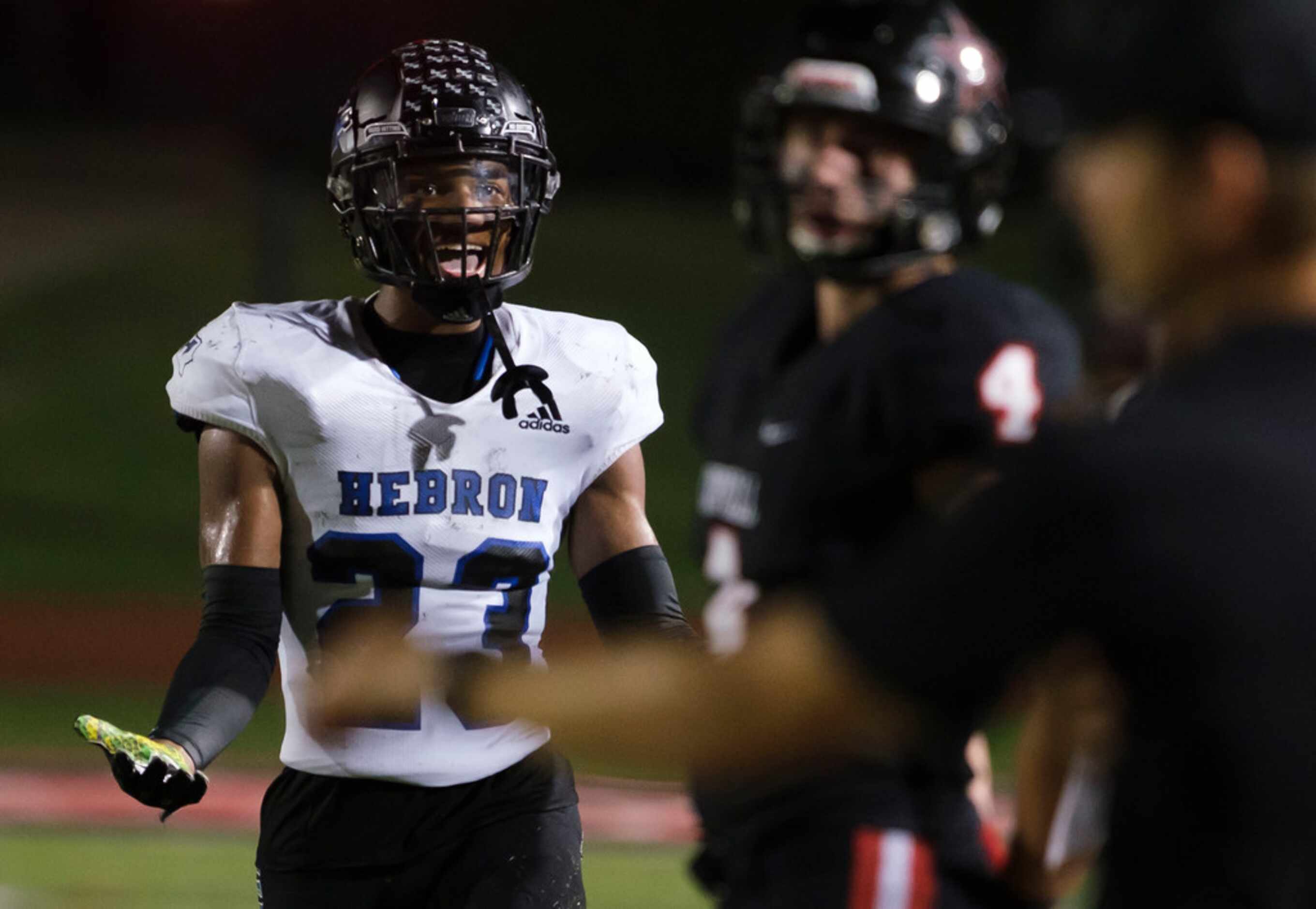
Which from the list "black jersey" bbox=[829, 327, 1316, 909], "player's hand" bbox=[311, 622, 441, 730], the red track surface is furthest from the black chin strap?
the red track surface

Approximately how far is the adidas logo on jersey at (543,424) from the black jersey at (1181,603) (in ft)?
5.41

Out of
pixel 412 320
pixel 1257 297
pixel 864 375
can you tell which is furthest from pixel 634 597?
pixel 1257 297

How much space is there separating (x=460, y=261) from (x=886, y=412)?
3.08 feet

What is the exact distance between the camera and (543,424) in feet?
9.52

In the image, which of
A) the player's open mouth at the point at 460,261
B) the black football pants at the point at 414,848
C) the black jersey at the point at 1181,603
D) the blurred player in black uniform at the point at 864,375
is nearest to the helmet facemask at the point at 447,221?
the player's open mouth at the point at 460,261

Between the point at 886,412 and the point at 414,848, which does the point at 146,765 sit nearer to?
the point at 414,848

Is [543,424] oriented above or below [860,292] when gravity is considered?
below

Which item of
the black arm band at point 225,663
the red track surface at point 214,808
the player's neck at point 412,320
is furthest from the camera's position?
the red track surface at point 214,808

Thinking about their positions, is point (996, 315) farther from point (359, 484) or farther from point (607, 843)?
point (607, 843)

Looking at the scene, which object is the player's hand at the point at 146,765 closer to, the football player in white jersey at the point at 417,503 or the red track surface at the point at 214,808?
the football player in white jersey at the point at 417,503

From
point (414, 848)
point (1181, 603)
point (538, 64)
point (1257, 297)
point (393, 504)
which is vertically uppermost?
point (1257, 297)

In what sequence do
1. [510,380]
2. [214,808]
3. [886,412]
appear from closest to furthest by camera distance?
1. [886,412]
2. [510,380]
3. [214,808]

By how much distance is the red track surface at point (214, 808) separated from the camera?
5980mm

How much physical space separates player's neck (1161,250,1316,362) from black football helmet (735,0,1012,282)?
3.21 ft
